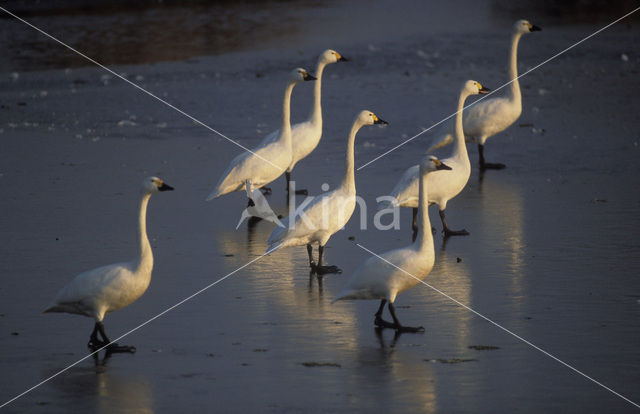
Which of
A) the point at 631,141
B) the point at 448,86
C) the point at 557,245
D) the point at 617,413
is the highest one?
the point at 448,86

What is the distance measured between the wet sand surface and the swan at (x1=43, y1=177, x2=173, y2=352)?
0.31 meters

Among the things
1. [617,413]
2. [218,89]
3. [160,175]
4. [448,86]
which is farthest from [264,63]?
[617,413]

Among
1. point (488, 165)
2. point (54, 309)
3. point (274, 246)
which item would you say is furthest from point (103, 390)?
point (488, 165)

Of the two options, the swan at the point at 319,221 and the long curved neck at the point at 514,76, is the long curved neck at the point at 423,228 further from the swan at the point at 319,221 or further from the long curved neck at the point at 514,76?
the long curved neck at the point at 514,76

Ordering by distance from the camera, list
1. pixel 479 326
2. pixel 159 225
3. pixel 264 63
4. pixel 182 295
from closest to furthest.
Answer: pixel 479 326
pixel 182 295
pixel 159 225
pixel 264 63

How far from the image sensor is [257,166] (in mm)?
12938

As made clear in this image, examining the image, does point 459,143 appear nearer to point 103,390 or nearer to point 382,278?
point 382,278

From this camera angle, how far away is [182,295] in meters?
9.52

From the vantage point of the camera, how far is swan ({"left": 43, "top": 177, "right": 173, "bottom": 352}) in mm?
7848

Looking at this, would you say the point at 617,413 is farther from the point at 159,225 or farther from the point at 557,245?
the point at 159,225

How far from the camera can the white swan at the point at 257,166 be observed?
12812mm

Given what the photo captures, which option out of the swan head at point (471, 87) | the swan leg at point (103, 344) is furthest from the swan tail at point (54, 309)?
the swan head at point (471, 87)

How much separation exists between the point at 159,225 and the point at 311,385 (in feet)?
18.0

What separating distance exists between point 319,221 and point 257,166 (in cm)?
294
